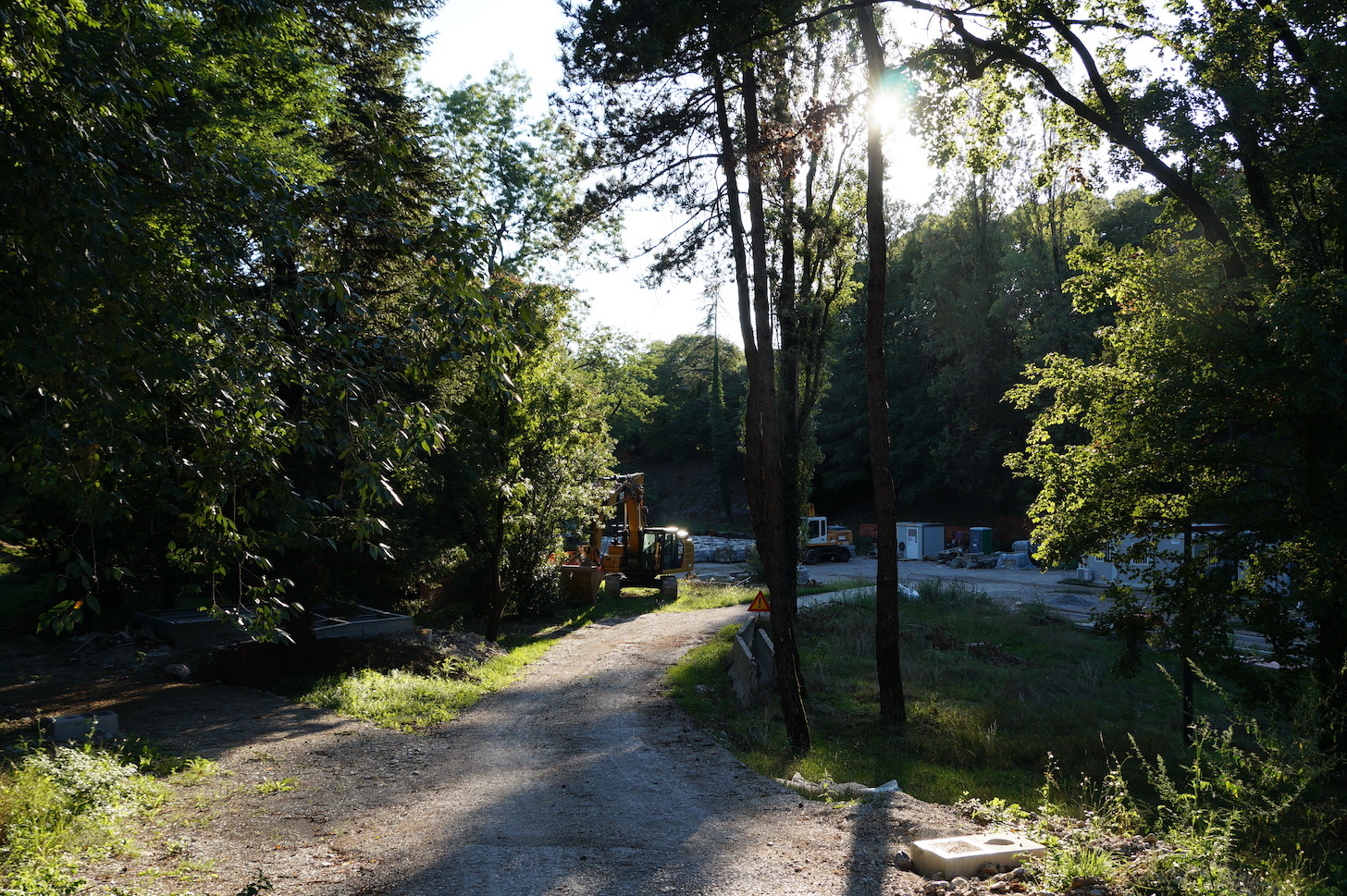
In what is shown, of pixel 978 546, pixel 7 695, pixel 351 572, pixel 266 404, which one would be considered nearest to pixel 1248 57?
pixel 266 404

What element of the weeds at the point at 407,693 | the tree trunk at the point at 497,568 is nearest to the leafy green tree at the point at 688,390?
the tree trunk at the point at 497,568

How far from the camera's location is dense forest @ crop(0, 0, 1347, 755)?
4.11 meters

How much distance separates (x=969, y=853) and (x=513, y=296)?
4.88m

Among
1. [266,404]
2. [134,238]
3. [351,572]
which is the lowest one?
[351,572]

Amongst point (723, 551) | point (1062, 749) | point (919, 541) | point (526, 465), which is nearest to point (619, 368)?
point (723, 551)

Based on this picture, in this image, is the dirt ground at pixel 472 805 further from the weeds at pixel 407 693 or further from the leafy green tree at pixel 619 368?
the leafy green tree at pixel 619 368

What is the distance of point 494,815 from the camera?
7.06 metres

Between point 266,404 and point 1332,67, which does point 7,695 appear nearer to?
point 266,404

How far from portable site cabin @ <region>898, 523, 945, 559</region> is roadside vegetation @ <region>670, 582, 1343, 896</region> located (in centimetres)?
2093

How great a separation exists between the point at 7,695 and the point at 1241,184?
66.3 feet

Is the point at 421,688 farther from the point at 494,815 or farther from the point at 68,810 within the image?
the point at 68,810

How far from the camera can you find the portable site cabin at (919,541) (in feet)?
140

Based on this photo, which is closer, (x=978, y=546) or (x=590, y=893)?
(x=590, y=893)

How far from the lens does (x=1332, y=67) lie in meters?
9.80
